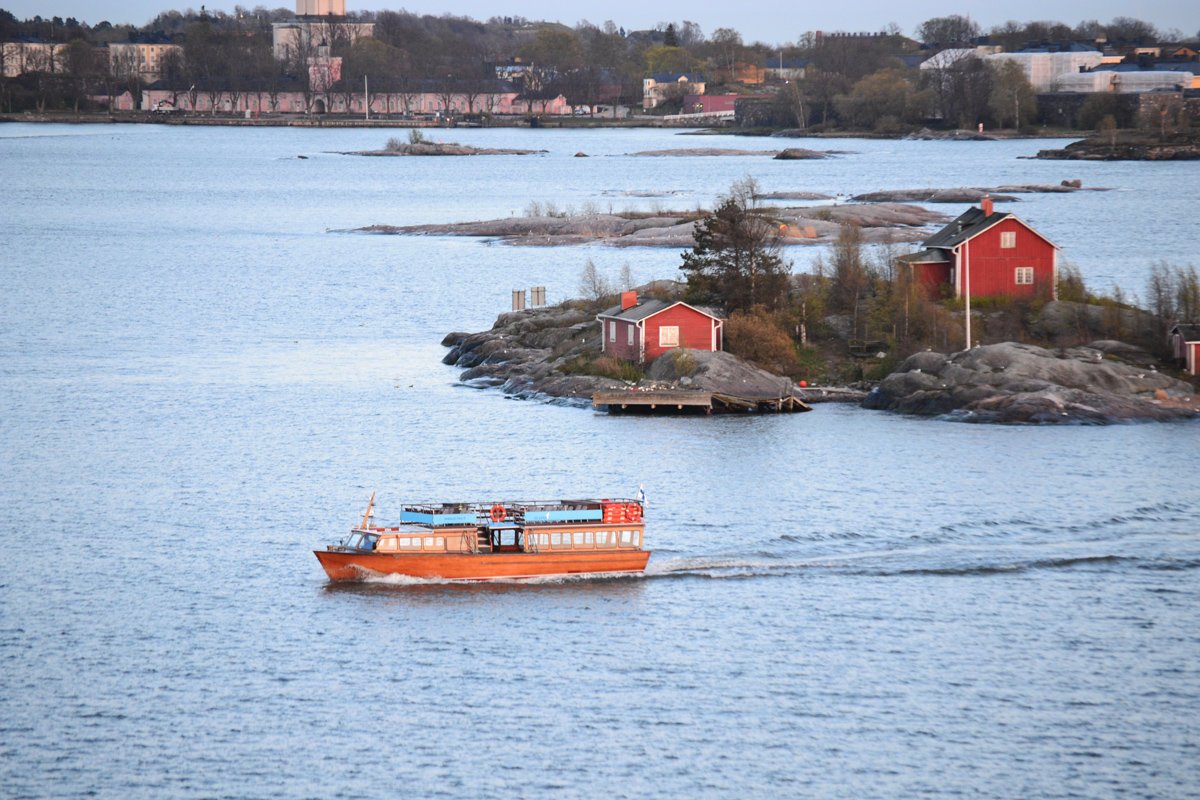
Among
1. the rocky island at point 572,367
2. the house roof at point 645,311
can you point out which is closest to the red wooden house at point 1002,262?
the rocky island at point 572,367

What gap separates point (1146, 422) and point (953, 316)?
10.4 meters

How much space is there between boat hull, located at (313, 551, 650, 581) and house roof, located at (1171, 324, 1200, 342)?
33.2 m

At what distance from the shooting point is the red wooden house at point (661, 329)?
64.1m

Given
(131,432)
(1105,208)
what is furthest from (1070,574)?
(1105,208)

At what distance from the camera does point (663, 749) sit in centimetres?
3234

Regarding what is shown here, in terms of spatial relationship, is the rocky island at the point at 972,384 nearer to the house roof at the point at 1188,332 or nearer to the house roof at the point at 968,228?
the house roof at the point at 1188,332

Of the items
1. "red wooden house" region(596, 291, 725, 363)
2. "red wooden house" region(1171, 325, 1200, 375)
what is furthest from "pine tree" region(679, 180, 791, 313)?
"red wooden house" region(1171, 325, 1200, 375)

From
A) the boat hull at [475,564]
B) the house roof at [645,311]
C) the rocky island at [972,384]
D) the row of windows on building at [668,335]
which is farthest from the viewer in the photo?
the row of windows on building at [668,335]

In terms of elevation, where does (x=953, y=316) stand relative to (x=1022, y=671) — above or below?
above

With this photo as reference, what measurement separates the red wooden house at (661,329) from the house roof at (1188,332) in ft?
67.4

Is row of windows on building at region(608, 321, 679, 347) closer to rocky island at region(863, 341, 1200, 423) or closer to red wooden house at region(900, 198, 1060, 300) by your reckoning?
rocky island at region(863, 341, 1200, 423)

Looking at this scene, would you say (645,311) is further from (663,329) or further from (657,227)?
(657,227)

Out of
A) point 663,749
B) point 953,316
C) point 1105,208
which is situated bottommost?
point 663,749

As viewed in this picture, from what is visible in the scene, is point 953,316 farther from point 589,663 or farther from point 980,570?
point 589,663
